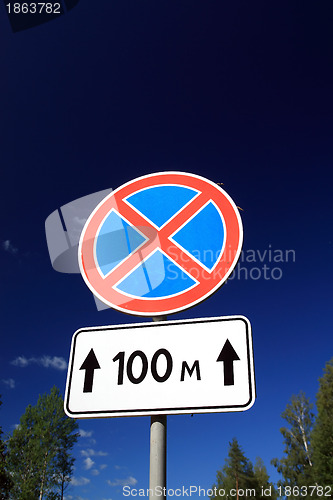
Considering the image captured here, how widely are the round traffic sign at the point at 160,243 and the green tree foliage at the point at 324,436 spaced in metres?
25.8

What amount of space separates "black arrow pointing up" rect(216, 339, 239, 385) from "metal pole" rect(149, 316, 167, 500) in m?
0.30

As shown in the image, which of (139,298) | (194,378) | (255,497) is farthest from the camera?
(255,497)

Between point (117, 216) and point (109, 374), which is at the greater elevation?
point (117, 216)

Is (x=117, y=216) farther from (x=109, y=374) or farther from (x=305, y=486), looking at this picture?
(x=305, y=486)

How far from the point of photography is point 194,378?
4.72 ft

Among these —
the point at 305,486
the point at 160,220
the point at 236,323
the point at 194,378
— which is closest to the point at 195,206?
the point at 160,220

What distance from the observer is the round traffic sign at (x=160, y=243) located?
5.76 ft

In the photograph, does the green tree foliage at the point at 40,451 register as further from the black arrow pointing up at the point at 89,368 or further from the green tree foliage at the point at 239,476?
the black arrow pointing up at the point at 89,368

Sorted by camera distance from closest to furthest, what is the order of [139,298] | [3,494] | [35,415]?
[139,298], [3,494], [35,415]

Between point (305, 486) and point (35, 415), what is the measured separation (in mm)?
20009

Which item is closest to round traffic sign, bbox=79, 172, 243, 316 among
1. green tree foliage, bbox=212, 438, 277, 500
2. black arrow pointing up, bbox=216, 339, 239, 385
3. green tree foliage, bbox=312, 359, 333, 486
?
black arrow pointing up, bbox=216, 339, 239, 385

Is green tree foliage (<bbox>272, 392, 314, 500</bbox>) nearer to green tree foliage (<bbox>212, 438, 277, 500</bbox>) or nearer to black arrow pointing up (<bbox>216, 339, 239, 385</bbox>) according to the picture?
green tree foliage (<bbox>212, 438, 277, 500</bbox>)

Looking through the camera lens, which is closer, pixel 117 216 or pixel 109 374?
pixel 109 374

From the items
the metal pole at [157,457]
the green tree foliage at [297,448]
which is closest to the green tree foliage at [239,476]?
the green tree foliage at [297,448]
